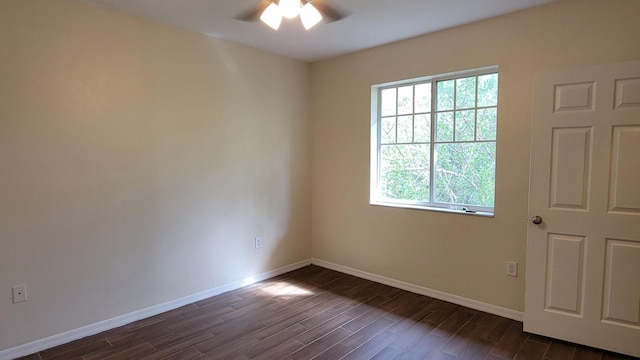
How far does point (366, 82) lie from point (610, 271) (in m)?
2.59

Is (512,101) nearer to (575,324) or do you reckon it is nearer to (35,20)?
(575,324)

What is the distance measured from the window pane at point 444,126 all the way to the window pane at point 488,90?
11.6 inches

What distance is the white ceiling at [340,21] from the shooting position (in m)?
2.59

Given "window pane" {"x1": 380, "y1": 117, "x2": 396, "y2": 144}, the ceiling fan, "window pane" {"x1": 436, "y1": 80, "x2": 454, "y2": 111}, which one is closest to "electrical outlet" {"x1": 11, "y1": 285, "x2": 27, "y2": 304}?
the ceiling fan

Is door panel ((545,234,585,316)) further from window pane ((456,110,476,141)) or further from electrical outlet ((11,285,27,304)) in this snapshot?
electrical outlet ((11,285,27,304))

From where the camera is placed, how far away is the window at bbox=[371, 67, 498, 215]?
10.1ft

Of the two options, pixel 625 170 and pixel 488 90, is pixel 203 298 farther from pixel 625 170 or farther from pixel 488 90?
pixel 625 170

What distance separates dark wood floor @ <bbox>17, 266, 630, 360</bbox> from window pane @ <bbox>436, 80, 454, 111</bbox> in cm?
181

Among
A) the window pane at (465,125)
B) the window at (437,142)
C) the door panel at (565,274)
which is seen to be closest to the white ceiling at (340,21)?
the window at (437,142)

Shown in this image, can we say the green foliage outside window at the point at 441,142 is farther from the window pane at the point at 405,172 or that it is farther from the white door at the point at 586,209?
the white door at the point at 586,209

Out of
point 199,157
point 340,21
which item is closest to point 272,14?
point 340,21

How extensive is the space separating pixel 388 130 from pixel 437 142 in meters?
0.59

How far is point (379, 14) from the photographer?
278 cm

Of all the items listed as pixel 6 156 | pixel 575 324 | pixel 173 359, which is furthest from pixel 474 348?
pixel 6 156
